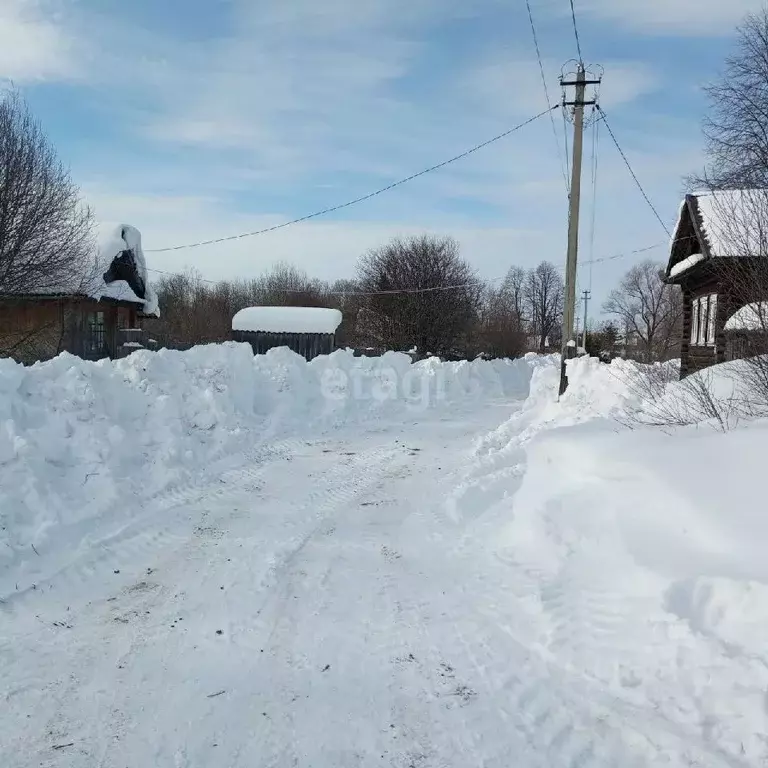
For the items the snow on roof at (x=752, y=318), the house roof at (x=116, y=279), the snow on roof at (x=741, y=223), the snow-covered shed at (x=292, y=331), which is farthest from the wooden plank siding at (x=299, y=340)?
the snow on roof at (x=752, y=318)

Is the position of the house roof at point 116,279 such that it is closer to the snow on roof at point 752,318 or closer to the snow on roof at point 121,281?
the snow on roof at point 121,281

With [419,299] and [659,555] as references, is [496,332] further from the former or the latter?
[659,555]

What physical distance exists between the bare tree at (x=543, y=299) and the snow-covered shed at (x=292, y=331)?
50.0m

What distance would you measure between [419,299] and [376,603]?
36711 millimetres

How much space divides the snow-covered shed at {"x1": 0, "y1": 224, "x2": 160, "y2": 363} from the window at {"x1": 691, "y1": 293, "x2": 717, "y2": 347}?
1830 cm

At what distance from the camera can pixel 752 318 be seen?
6586 mm

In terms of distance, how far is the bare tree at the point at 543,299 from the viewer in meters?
75.6

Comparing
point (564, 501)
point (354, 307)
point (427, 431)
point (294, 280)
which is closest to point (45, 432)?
point (564, 501)

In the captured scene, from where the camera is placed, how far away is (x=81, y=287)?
20219 millimetres

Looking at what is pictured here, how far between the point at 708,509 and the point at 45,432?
21.5ft

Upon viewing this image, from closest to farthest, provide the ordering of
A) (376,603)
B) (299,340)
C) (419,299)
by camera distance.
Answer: (376,603) → (299,340) → (419,299)

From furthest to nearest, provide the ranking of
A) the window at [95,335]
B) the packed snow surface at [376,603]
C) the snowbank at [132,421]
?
the window at [95,335] < the snowbank at [132,421] < the packed snow surface at [376,603]

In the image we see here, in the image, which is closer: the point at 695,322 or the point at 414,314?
the point at 695,322

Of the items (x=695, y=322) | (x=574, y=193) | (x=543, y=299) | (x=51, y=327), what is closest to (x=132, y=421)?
(x=574, y=193)
